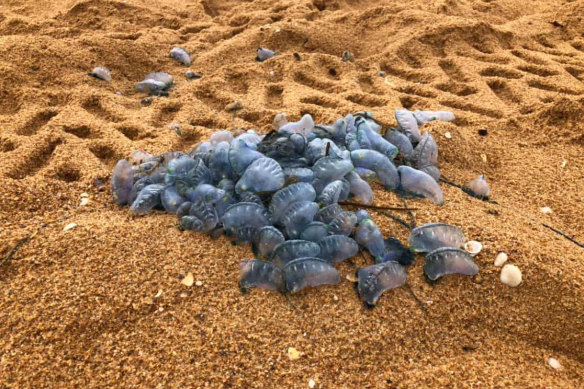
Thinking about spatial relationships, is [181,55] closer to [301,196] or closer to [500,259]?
[301,196]

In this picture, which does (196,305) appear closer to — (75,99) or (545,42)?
(75,99)

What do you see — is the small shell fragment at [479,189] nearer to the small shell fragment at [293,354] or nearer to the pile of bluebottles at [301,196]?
the pile of bluebottles at [301,196]

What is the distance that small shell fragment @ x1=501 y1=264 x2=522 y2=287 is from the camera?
1.22 meters

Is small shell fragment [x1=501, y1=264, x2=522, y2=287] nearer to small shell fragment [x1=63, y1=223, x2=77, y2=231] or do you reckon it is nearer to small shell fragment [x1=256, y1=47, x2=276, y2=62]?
small shell fragment [x1=63, y1=223, x2=77, y2=231]

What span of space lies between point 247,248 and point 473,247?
72 centimetres

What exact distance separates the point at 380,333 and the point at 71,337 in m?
0.83

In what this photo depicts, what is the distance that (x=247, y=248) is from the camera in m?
1.30

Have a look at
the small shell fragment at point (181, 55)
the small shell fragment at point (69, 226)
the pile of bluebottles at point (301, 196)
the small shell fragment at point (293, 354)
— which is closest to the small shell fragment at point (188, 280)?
the pile of bluebottles at point (301, 196)

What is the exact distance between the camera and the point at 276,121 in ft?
6.38

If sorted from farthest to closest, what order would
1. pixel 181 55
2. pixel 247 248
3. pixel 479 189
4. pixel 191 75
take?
pixel 181 55, pixel 191 75, pixel 479 189, pixel 247 248

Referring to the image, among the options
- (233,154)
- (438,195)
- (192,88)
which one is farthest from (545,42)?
(233,154)

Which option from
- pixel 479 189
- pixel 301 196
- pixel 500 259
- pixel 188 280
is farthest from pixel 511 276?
pixel 188 280

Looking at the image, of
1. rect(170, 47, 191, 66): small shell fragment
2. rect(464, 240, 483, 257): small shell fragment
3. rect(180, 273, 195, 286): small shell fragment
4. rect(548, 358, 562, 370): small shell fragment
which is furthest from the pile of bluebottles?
rect(170, 47, 191, 66): small shell fragment

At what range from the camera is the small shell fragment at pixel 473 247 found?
1272 millimetres
